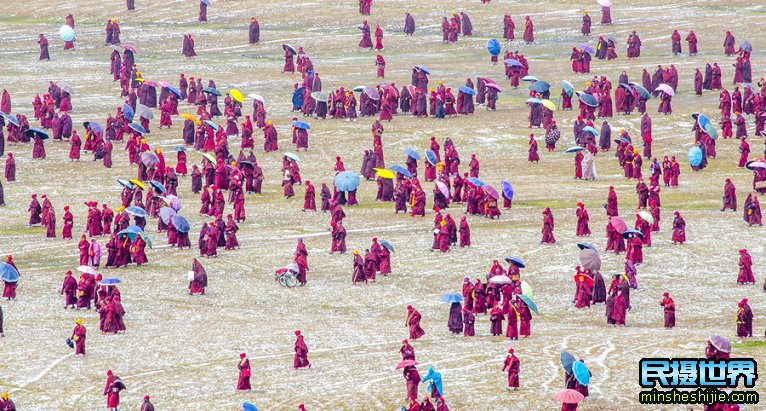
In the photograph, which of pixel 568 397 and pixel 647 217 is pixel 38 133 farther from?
pixel 568 397

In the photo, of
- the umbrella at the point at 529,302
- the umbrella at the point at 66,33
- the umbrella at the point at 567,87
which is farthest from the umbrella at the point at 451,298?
the umbrella at the point at 66,33

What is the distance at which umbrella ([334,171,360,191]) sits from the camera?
4753 cm

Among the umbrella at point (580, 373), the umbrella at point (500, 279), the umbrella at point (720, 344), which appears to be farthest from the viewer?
the umbrella at point (500, 279)

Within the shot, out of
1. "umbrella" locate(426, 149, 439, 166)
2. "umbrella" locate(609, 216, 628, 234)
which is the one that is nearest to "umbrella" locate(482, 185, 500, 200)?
"umbrella" locate(609, 216, 628, 234)

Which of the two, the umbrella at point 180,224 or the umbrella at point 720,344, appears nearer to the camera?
the umbrella at point 720,344

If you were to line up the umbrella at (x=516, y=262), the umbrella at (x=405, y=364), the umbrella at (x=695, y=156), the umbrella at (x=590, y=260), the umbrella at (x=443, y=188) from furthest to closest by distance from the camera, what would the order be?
the umbrella at (x=695, y=156) < the umbrella at (x=443, y=188) < the umbrella at (x=590, y=260) < the umbrella at (x=516, y=262) < the umbrella at (x=405, y=364)

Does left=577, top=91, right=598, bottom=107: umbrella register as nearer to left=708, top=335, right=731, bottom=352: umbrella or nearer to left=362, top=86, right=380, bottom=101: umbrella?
left=362, top=86, right=380, bottom=101: umbrella

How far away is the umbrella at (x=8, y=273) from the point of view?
127ft

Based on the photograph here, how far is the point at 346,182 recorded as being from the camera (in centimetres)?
4766

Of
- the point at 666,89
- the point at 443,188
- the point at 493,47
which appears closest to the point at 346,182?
the point at 443,188

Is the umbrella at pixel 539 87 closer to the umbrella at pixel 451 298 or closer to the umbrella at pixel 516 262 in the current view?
the umbrella at pixel 516 262

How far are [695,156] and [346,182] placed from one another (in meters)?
13.1

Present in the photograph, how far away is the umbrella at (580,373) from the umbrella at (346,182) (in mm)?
19462

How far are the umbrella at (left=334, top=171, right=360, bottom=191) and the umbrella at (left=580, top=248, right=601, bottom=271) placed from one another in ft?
34.9
